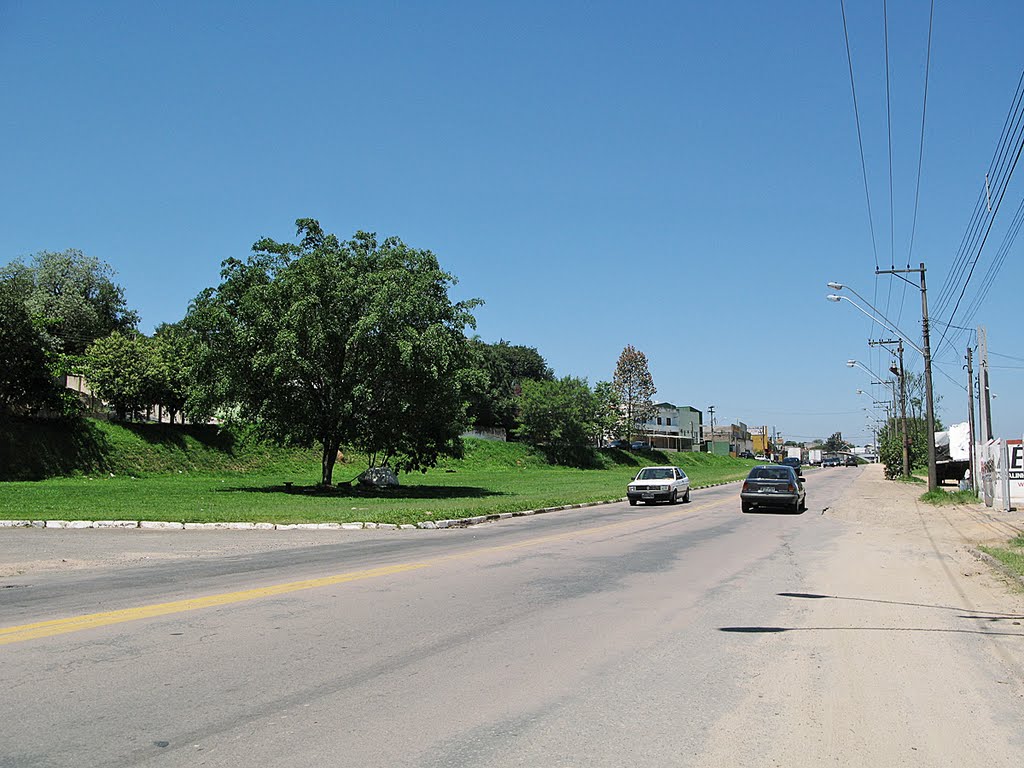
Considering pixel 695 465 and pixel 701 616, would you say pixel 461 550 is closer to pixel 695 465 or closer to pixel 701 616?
pixel 701 616

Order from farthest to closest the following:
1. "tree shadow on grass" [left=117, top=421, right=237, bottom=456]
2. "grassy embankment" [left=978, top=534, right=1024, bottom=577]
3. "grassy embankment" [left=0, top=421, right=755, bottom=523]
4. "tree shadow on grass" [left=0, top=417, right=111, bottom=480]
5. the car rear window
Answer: "tree shadow on grass" [left=117, top=421, right=237, bottom=456] → "tree shadow on grass" [left=0, top=417, right=111, bottom=480] → the car rear window → "grassy embankment" [left=0, top=421, right=755, bottom=523] → "grassy embankment" [left=978, top=534, right=1024, bottom=577]

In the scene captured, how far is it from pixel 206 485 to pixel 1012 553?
104 feet

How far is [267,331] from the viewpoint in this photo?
31.1 meters

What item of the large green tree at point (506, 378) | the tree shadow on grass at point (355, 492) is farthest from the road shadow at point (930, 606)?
the large green tree at point (506, 378)

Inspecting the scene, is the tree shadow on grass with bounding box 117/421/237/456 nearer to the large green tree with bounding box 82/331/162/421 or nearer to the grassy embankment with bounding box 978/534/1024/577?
the large green tree with bounding box 82/331/162/421

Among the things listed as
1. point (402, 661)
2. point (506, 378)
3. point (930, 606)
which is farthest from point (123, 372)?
point (506, 378)

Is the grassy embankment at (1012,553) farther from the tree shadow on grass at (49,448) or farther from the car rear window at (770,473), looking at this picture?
the tree shadow on grass at (49,448)

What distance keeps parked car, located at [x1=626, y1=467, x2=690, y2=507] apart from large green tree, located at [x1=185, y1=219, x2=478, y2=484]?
26.2ft

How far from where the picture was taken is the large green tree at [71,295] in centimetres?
7156

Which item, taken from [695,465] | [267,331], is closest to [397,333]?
[267,331]

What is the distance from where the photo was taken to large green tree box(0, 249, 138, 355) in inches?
2817

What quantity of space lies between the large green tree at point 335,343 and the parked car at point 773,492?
460 inches

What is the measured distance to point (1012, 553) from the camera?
48.9 feet

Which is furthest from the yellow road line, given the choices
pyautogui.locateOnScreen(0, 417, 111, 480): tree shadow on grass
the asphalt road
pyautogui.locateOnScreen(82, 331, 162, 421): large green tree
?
pyautogui.locateOnScreen(82, 331, 162, 421): large green tree
